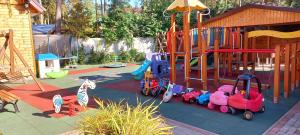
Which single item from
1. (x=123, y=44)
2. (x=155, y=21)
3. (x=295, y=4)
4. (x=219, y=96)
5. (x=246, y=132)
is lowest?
(x=246, y=132)

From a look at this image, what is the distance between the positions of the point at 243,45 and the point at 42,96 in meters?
9.09

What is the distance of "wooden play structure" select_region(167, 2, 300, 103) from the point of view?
23.6ft

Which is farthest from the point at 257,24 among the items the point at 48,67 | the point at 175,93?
the point at 48,67

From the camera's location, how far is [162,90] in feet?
25.3

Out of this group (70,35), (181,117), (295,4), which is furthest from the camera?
(295,4)

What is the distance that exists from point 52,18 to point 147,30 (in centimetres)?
1925

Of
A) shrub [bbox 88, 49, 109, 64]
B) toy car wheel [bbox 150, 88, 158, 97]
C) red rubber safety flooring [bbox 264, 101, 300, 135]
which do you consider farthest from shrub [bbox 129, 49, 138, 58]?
red rubber safety flooring [bbox 264, 101, 300, 135]

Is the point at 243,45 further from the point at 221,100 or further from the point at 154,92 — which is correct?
the point at 221,100

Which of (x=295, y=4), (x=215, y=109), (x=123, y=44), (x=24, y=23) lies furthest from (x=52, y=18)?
(x=215, y=109)

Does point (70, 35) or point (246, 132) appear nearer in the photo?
point (246, 132)

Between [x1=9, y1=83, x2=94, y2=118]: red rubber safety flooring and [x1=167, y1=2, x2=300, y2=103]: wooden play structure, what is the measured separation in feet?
13.1

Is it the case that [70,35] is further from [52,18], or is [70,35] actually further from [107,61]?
[52,18]

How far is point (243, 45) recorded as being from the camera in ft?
39.1

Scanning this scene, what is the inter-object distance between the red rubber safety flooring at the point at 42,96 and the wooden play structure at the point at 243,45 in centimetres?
401
